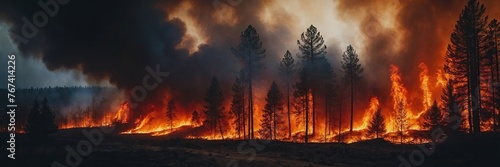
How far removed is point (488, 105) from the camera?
47.0 meters

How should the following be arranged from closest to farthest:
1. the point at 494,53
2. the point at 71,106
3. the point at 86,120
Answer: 1. the point at 494,53
2. the point at 86,120
3. the point at 71,106

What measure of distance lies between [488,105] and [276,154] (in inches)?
1298

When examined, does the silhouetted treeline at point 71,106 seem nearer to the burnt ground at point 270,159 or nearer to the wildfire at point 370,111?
the wildfire at point 370,111

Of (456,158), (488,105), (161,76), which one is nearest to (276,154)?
(456,158)

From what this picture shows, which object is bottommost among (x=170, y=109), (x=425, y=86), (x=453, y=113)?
(x=453, y=113)

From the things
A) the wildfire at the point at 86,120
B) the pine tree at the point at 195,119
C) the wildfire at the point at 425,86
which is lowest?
the wildfire at the point at 86,120

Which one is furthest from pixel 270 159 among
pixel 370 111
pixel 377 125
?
pixel 370 111

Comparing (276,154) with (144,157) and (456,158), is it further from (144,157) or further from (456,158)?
(456,158)

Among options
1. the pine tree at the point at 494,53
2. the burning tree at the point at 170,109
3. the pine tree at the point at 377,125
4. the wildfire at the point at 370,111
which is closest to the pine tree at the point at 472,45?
the pine tree at the point at 494,53

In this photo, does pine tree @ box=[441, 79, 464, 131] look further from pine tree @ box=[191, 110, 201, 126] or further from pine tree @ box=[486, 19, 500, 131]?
pine tree @ box=[191, 110, 201, 126]

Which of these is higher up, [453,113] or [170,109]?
[170,109]

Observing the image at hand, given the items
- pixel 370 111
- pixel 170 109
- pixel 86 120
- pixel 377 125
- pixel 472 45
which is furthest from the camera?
pixel 86 120

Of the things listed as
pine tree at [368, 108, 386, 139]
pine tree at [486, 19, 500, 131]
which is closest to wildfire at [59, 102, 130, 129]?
pine tree at [368, 108, 386, 139]

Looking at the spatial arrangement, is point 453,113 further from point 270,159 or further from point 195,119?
point 195,119
